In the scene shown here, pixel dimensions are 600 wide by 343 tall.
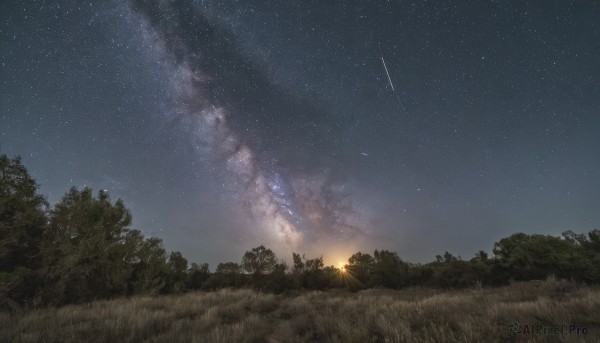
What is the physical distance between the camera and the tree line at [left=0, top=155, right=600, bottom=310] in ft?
44.9

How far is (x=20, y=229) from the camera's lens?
14.0m

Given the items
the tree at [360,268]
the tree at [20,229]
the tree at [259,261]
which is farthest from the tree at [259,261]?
the tree at [20,229]

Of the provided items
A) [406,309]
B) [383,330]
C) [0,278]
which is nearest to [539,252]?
[406,309]

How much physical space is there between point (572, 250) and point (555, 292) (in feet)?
44.6

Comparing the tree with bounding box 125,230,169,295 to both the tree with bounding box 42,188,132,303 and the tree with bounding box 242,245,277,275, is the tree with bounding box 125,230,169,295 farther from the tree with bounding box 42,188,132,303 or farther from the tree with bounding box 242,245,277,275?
the tree with bounding box 242,245,277,275

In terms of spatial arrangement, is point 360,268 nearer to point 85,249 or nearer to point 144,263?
point 144,263

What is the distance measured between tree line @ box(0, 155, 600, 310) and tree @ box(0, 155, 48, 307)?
0.13 feet

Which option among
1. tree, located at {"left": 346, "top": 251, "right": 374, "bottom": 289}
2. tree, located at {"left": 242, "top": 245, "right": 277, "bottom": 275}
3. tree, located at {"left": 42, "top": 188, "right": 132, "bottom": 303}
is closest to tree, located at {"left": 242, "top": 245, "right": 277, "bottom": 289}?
tree, located at {"left": 242, "top": 245, "right": 277, "bottom": 275}

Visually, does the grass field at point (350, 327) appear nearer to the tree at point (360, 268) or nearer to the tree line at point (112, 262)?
the tree line at point (112, 262)

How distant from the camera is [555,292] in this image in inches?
451

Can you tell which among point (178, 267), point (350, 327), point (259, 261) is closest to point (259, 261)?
point (259, 261)

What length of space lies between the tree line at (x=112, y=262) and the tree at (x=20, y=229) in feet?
0.13

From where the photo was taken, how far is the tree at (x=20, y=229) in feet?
42.4

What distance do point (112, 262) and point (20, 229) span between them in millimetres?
5499
